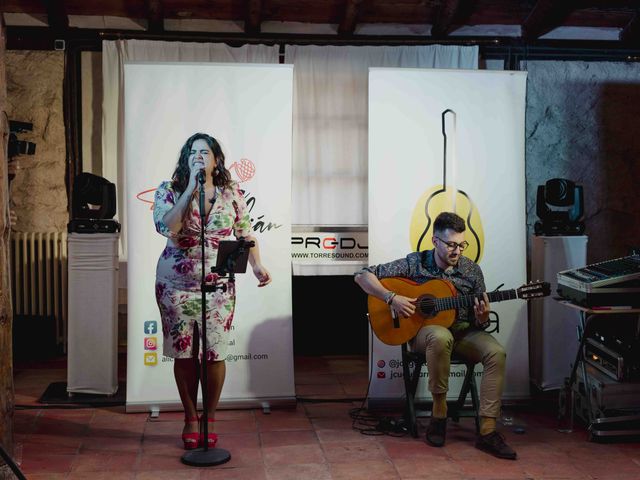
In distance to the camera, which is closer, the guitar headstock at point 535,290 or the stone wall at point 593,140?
the guitar headstock at point 535,290

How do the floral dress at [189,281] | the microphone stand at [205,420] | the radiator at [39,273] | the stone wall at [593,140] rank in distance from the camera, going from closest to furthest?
1. the microphone stand at [205,420]
2. the floral dress at [189,281]
3. the radiator at [39,273]
4. the stone wall at [593,140]

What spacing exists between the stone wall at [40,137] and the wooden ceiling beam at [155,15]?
0.82 meters

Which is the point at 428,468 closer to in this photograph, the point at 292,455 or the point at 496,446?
the point at 496,446

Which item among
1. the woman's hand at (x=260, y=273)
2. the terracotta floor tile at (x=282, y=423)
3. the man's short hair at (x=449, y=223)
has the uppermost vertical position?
the man's short hair at (x=449, y=223)

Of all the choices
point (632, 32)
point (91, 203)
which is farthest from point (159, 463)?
point (632, 32)

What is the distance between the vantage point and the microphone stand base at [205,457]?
3943 millimetres

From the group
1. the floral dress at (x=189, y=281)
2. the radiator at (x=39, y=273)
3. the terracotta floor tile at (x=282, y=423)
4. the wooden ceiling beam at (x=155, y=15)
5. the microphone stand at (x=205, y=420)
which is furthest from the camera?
the radiator at (x=39, y=273)

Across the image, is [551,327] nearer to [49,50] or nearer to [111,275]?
[111,275]

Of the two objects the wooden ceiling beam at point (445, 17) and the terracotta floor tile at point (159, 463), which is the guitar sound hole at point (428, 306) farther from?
the wooden ceiling beam at point (445, 17)

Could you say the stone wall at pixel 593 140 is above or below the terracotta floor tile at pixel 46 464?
above

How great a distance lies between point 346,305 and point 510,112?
8.27 feet

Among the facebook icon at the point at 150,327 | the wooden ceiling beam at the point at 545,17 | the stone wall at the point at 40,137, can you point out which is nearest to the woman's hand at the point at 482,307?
the facebook icon at the point at 150,327

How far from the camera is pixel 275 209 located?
193 inches

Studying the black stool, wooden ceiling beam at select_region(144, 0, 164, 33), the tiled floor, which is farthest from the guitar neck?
wooden ceiling beam at select_region(144, 0, 164, 33)
